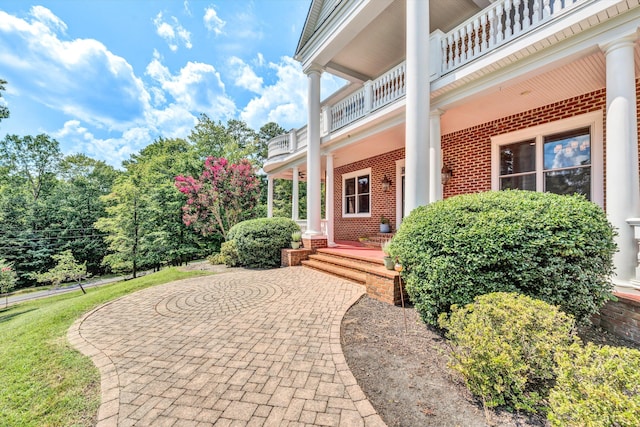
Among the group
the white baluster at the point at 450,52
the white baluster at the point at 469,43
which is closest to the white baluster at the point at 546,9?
the white baluster at the point at 469,43

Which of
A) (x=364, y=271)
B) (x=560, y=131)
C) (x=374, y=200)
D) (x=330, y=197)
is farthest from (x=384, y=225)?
(x=560, y=131)

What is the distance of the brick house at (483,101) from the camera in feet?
11.5

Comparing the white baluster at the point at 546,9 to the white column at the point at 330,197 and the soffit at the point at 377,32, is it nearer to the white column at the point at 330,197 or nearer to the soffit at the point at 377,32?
the soffit at the point at 377,32

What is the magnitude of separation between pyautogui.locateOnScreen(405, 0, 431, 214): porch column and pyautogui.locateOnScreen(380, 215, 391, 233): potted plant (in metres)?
4.28

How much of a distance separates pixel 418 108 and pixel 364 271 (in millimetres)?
3764

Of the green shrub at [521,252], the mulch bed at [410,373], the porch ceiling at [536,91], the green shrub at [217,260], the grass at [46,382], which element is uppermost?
the porch ceiling at [536,91]

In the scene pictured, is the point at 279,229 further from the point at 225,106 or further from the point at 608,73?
the point at 225,106

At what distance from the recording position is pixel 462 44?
5160 mm

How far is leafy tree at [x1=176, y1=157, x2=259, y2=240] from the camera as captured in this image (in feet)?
39.6

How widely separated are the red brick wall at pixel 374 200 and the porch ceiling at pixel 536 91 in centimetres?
296

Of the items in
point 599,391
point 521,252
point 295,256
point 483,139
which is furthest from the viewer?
point 295,256

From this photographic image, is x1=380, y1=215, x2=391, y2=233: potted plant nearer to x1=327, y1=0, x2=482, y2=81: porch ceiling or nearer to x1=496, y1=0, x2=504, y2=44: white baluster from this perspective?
x1=327, y1=0, x2=482, y2=81: porch ceiling

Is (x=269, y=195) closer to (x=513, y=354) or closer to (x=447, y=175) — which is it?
(x=447, y=175)

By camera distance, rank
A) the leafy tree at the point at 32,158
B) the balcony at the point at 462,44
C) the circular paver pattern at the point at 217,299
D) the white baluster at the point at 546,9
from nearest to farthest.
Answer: the white baluster at the point at 546,9 < the balcony at the point at 462,44 < the circular paver pattern at the point at 217,299 < the leafy tree at the point at 32,158
